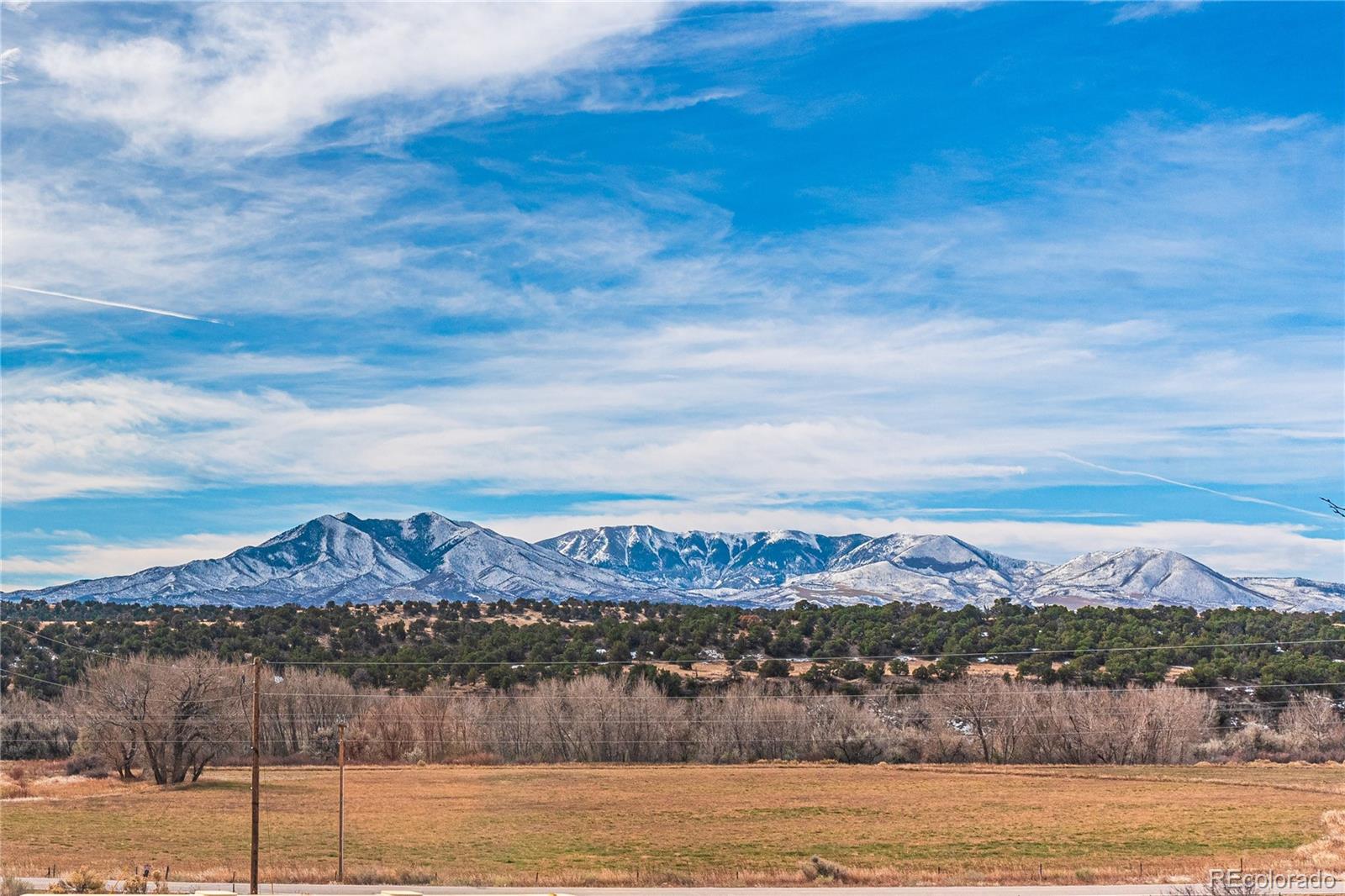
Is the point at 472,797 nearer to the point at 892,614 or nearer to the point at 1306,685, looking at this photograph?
the point at 1306,685

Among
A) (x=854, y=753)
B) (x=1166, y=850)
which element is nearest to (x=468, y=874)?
(x=1166, y=850)

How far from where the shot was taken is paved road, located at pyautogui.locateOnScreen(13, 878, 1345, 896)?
40281 mm

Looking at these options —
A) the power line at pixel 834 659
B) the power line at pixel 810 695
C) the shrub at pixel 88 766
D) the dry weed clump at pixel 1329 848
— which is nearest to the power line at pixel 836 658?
the power line at pixel 834 659

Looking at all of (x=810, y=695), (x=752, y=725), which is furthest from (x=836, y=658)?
(x=752, y=725)

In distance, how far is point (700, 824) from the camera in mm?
69500

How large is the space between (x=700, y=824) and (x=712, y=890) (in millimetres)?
26057

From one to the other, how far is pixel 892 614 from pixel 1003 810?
8750cm

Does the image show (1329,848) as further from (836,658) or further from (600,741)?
(836,658)

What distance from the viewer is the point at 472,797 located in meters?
85.2

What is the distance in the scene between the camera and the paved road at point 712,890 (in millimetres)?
40281

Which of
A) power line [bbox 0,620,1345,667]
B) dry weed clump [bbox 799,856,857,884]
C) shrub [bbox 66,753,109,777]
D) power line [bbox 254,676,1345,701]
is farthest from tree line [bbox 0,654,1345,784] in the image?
dry weed clump [bbox 799,856,857,884]

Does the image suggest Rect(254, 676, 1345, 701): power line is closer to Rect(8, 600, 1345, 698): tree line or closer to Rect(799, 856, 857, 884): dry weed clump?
Rect(8, 600, 1345, 698): tree line

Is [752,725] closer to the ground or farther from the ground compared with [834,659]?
closer to the ground

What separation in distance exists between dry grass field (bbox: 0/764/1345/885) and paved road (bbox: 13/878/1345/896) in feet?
6.30
